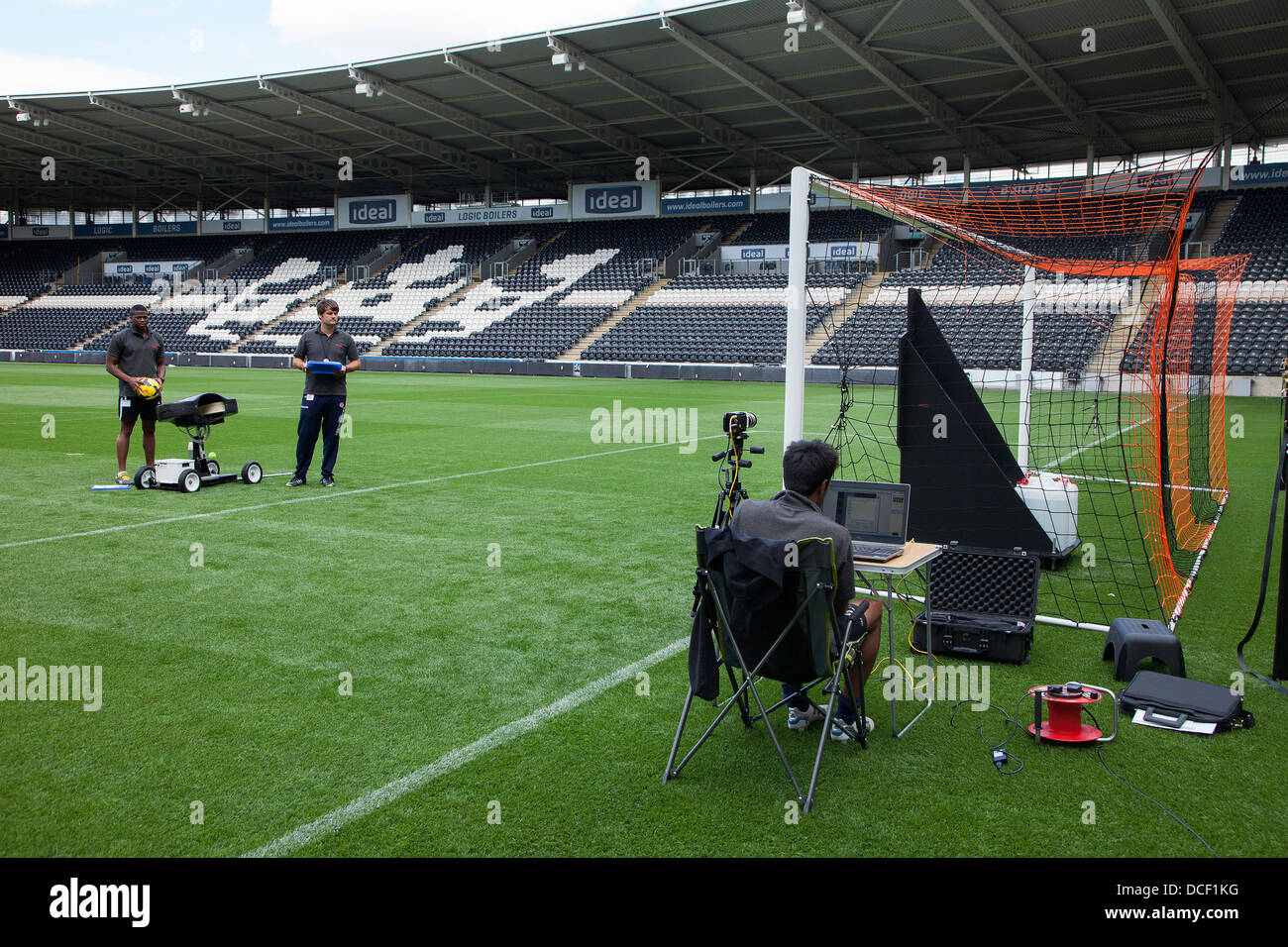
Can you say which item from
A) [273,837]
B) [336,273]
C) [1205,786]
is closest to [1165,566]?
[1205,786]

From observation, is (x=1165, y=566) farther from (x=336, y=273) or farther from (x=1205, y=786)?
(x=336, y=273)

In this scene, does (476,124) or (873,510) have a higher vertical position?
(476,124)

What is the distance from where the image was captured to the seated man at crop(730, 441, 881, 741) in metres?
3.58

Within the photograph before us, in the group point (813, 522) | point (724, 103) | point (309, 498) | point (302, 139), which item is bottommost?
point (309, 498)

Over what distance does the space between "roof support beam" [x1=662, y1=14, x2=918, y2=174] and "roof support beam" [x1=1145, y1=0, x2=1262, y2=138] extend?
11272mm

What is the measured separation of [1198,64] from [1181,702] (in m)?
28.1

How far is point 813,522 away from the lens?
358cm

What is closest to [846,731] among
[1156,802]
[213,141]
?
[1156,802]

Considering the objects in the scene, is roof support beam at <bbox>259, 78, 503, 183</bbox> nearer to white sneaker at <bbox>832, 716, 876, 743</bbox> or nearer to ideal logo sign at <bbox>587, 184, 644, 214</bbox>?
ideal logo sign at <bbox>587, 184, 644, 214</bbox>

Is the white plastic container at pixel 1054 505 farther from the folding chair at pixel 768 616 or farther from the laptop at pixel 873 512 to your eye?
the folding chair at pixel 768 616

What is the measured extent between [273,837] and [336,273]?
4919 centimetres

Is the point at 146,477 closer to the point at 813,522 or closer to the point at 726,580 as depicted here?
the point at 726,580

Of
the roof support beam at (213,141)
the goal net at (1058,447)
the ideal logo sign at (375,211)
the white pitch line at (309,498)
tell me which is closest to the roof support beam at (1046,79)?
the goal net at (1058,447)

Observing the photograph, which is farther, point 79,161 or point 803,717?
point 79,161
